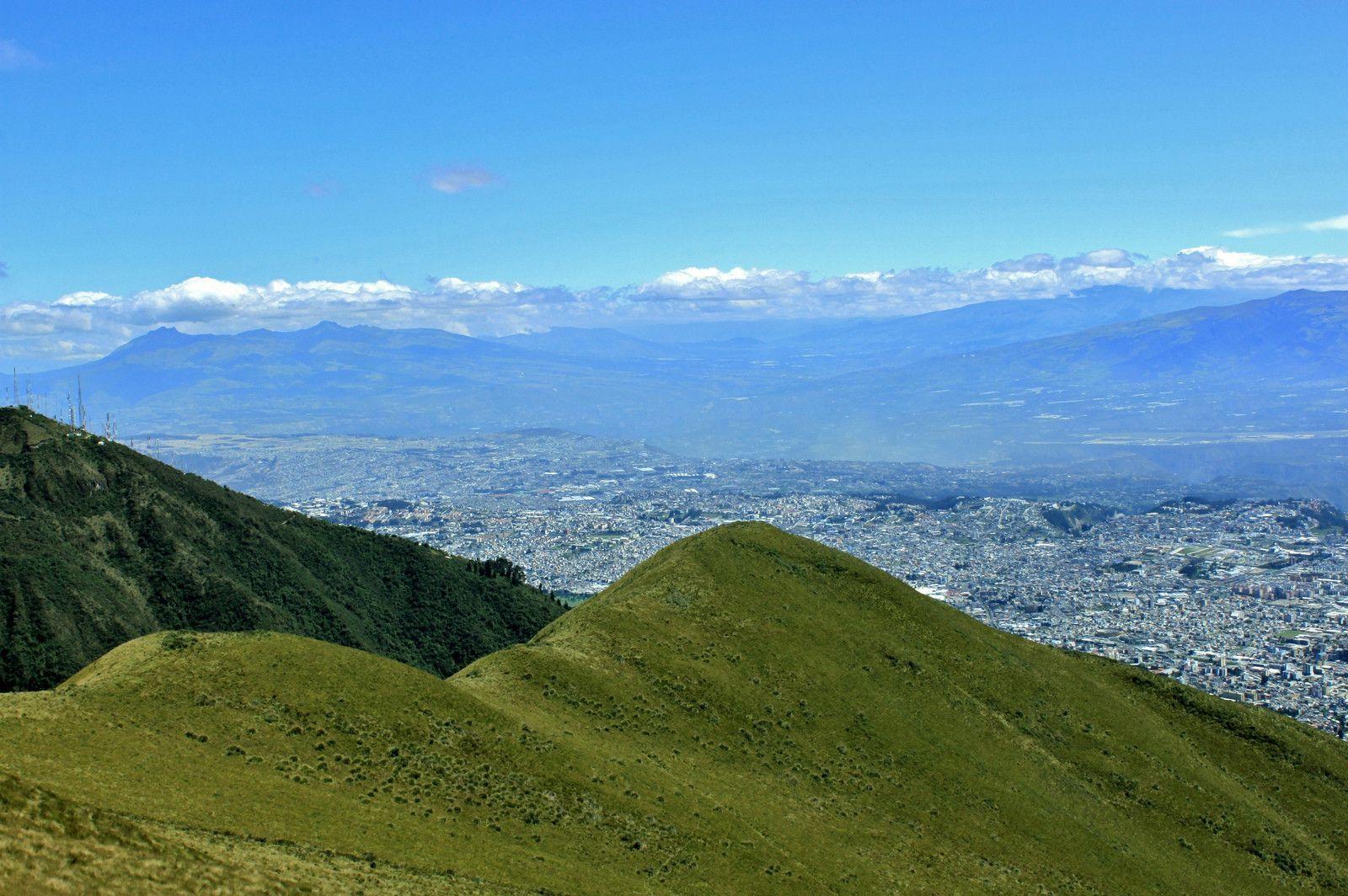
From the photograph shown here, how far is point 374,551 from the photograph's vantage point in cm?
11469

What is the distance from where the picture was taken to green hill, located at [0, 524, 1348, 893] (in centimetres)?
3225

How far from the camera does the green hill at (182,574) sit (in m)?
81.0

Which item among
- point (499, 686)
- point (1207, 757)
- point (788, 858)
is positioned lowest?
point (1207, 757)

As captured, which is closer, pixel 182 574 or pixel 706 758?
pixel 706 758

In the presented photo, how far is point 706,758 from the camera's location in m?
46.5

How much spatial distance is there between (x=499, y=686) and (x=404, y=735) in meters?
8.61

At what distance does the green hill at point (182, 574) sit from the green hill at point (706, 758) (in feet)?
133

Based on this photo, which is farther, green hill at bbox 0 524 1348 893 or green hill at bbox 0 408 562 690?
green hill at bbox 0 408 562 690

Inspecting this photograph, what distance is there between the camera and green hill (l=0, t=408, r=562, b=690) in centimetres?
8100

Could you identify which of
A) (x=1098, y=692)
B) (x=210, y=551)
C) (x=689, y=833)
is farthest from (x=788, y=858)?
(x=210, y=551)

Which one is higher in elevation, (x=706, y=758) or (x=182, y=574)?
(x=182, y=574)

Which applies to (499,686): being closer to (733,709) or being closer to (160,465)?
(733,709)

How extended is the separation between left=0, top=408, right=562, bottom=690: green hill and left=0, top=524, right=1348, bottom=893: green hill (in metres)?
40.5

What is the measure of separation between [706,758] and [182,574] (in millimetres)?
67862
